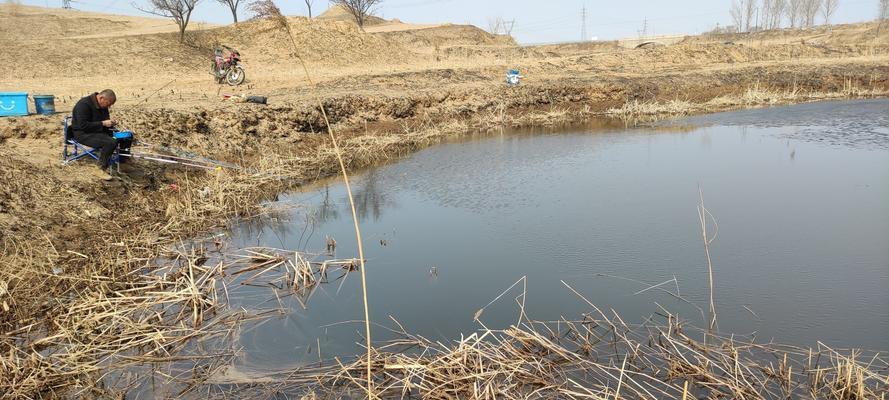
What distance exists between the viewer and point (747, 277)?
623cm

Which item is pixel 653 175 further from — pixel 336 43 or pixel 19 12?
pixel 19 12

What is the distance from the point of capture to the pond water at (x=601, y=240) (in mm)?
5516

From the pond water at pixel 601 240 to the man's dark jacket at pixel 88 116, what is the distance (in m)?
2.29

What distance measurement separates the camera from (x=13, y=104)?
971 centimetres

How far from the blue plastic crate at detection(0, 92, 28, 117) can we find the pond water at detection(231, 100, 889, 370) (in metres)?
4.17

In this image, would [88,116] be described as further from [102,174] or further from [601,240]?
[601,240]

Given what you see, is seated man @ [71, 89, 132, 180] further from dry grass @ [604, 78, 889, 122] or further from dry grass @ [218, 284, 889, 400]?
dry grass @ [604, 78, 889, 122]

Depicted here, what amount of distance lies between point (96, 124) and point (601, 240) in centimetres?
646

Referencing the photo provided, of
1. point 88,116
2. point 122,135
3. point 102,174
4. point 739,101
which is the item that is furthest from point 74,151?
point 739,101

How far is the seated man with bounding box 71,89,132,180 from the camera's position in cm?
819

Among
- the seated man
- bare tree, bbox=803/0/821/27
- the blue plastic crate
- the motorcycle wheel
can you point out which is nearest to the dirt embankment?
the blue plastic crate

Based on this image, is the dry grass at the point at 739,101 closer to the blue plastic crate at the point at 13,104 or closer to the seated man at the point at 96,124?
the seated man at the point at 96,124

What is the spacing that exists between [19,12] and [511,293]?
1325 inches

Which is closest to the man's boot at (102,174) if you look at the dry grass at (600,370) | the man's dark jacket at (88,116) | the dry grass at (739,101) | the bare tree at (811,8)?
the man's dark jacket at (88,116)
